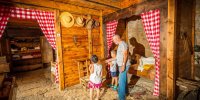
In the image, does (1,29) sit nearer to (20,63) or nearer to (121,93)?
(121,93)

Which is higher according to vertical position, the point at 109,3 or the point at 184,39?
the point at 109,3

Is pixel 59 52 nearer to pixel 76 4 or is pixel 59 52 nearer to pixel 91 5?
pixel 76 4

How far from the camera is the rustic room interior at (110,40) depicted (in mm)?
3199

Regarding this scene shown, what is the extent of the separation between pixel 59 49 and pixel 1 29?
1.69 m

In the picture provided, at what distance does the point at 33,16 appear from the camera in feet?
13.4

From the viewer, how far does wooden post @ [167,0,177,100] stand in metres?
3.07

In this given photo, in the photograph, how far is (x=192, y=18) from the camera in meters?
3.95

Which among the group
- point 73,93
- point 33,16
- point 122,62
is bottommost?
point 73,93

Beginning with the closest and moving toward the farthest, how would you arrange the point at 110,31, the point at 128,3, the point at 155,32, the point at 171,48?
the point at 171,48 → the point at 155,32 → the point at 128,3 → the point at 110,31

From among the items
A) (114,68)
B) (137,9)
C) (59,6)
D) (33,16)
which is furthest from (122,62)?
(33,16)

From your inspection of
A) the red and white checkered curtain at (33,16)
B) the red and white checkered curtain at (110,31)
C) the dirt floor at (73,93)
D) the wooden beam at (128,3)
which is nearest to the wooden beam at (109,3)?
the wooden beam at (128,3)

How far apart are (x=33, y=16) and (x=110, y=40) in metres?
2.98

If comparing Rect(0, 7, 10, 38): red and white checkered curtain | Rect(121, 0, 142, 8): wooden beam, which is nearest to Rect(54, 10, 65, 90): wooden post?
Rect(0, 7, 10, 38): red and white checkered curtain

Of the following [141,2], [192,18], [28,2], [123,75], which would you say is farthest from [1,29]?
[192,18]
